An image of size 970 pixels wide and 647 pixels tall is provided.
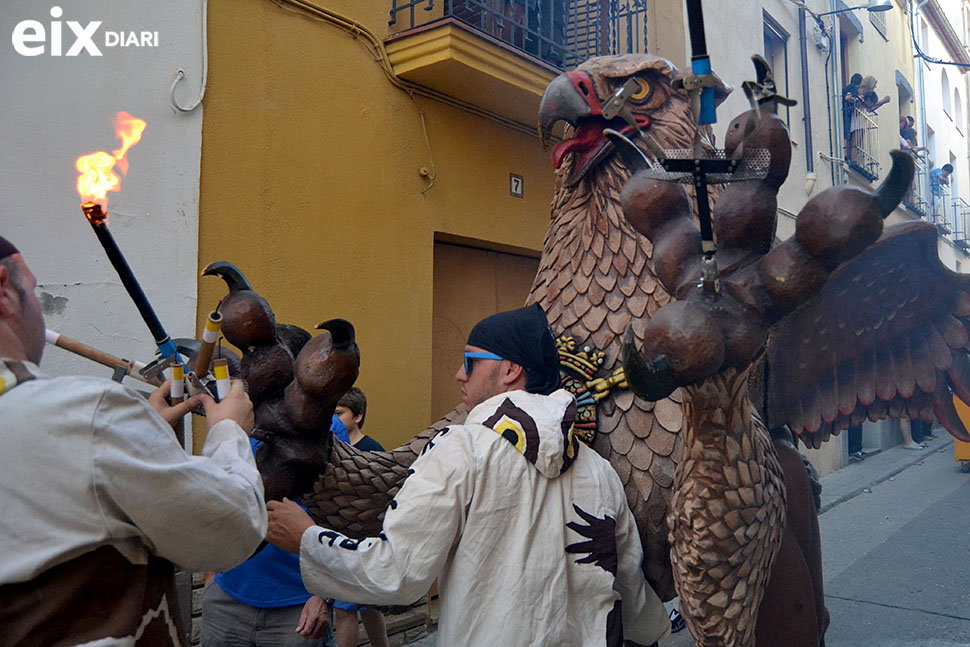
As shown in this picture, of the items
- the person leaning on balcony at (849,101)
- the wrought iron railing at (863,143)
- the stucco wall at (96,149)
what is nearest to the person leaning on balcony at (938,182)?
the wrought iron railing at (863,143)

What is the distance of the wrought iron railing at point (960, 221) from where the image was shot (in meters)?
20.6

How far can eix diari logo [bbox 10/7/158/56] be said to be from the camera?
348 cm

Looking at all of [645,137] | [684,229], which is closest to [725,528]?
[684,229]

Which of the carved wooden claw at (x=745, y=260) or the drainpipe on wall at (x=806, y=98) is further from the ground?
the drainpipe on wall at (x=806, y=98)

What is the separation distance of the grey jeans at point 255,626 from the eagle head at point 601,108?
2.04 metres

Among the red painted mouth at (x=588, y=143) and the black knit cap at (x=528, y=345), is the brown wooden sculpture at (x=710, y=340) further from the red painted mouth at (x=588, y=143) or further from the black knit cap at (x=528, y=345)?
the black knit cap at (x=528, y=345)

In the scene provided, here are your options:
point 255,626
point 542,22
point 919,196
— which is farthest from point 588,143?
point 919,196

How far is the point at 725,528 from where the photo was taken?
1639mm

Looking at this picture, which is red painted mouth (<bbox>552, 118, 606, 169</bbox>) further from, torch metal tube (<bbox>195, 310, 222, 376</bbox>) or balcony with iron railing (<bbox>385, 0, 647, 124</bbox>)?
balcony with iron railing (<bbox>385, 0, 647, 124</bbox>)

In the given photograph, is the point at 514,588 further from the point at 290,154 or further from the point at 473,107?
the point at 473,107

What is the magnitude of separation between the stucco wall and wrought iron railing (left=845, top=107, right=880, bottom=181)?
10839 mm

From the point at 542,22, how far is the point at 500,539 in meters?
5.16

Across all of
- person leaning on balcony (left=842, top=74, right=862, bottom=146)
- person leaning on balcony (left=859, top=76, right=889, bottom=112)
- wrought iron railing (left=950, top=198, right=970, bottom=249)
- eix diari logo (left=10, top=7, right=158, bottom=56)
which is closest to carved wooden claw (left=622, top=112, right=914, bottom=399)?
eix diari logo (left=10, top=7, right=158, bottom=56)

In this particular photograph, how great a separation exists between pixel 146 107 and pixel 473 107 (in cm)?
240
